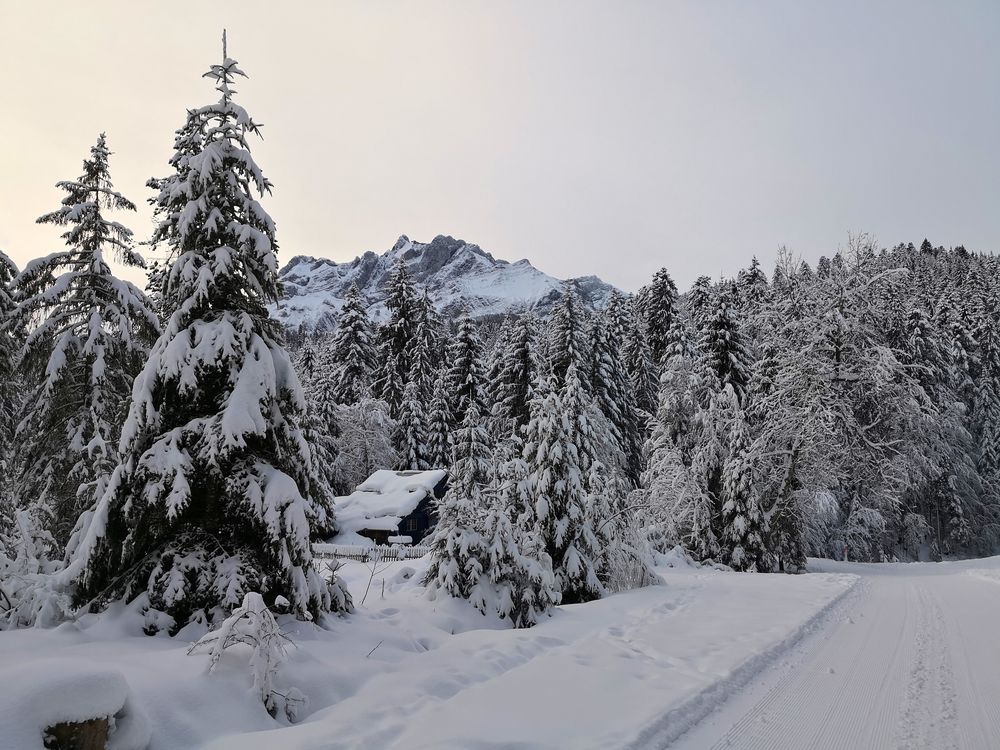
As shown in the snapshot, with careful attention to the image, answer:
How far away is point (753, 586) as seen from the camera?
47.8 feet

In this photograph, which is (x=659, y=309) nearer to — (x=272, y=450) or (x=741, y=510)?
(x=741, y=510)

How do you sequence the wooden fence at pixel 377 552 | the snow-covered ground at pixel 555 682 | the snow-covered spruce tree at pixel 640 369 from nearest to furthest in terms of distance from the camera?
the snow-covered ground at pixel 555 682, the wooden fence at pixel 377 552, the snow-covered spruce tree at pixel 640 369

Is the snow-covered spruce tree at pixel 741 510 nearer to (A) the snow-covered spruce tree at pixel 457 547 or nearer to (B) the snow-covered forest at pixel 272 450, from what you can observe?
(B) the snow-covered forest at pixel 272 450

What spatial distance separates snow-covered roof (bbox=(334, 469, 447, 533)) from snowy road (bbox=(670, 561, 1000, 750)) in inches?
997

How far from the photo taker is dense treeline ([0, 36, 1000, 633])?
7832mm

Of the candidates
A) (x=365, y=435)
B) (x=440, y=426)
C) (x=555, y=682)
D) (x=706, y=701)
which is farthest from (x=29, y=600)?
(x=365, y=435)

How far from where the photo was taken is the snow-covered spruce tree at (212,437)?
301 inches

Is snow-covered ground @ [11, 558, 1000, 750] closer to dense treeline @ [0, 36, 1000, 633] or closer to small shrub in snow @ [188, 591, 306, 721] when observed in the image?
small shrub in snow @ [188, 591, 306, 721]

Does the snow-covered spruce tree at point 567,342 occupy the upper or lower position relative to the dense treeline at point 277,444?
upper

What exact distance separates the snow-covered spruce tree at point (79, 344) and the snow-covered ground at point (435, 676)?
8.83 m

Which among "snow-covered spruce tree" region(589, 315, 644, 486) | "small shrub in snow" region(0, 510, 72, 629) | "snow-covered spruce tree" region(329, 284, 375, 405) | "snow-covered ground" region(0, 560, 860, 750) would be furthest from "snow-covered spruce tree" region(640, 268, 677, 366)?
"small shrub in snow" region(0, 510, 72, 629)

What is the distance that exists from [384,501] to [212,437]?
89.4 feet

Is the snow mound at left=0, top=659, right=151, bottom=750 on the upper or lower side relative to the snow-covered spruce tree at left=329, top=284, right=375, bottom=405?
lower

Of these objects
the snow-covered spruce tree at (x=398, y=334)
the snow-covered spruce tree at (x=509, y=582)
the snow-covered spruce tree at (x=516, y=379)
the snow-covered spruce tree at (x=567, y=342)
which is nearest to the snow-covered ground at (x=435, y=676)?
the snow-covered spruce tree at (x=509, y=582)
